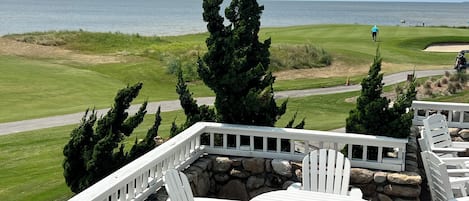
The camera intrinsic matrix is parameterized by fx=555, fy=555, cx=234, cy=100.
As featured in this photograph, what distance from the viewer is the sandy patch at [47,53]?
36.4 m

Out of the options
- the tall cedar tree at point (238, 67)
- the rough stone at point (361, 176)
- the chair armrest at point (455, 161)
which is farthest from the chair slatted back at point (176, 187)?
the chair armrest at point (455, 161)

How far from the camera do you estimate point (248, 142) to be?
7133mm

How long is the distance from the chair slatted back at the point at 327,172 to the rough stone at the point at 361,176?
651 millimetres

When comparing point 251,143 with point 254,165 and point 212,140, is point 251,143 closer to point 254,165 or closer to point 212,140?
point 254,165

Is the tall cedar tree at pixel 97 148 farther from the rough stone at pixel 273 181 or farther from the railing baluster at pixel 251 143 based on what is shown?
the rough stone at pixel 273 181

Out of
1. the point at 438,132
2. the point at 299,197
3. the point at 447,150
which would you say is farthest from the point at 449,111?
the point at 299,197

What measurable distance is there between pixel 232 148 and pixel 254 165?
37cm

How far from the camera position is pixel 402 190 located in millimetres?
6090

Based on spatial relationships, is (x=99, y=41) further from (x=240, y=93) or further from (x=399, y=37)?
(x=240, y=93)

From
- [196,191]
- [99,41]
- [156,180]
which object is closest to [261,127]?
[196,191]

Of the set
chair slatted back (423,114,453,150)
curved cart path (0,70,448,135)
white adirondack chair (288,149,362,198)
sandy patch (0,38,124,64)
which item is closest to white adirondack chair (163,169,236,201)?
white adirondack chair (288,149,362,198)

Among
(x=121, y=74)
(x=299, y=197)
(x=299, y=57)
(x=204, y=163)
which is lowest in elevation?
(x=121, y=74)

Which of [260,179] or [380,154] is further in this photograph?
[260,179]

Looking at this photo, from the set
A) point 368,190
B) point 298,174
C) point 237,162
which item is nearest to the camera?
point 368,190
